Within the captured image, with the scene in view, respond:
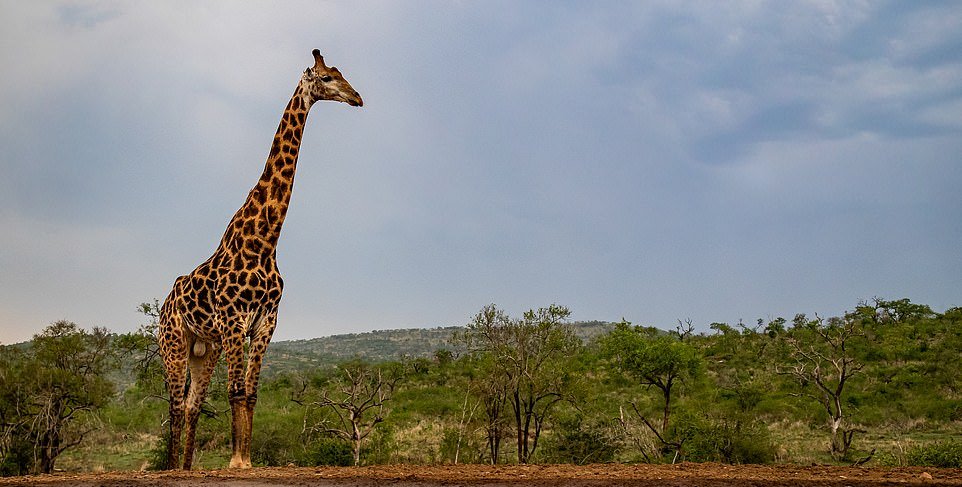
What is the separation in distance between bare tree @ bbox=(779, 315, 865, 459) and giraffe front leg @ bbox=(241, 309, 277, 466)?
690 inches

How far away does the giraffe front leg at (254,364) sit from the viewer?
1228cm

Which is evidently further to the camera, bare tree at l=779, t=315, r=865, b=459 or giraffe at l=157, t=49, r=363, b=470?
bare tree at l=779, t=315, r=865, b=459

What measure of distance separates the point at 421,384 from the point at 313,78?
32.7 m

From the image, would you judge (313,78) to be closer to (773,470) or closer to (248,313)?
(248,313)

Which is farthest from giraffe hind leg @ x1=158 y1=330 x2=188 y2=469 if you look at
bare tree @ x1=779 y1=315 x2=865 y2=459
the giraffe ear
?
bare tree @ x1=779 y1=315 x2=865 y2=459

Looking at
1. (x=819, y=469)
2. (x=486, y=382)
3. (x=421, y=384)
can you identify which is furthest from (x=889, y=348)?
(x=819, y=469)

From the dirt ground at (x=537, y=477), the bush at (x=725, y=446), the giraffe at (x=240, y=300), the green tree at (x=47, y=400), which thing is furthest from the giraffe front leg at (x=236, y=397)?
the bush at (x=725, y=446)

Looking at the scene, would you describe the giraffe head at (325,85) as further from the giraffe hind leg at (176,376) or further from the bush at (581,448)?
the bush at (581,448)

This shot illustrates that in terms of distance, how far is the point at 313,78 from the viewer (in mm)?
14109

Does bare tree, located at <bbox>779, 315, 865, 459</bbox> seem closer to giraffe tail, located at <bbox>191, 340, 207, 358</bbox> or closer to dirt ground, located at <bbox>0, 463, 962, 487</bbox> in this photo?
→ dirt ground, located at <bbox>0, 463, 962, 487</bbox>

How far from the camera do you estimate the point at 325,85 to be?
1398cm

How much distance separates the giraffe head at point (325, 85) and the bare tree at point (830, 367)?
56.3ft

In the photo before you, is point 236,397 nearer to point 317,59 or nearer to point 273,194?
point 273,194

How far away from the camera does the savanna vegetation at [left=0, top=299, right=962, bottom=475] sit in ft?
71.2
